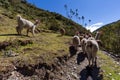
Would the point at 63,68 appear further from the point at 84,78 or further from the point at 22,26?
the point at 22,26

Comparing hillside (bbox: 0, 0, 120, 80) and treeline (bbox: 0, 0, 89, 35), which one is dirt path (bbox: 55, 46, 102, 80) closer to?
hillside (bbox: 0, 0, 120, 80)

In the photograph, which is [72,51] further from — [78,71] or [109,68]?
[78,71]

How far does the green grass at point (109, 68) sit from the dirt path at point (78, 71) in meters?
0.44

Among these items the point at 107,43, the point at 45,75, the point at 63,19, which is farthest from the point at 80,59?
the point at 63,19

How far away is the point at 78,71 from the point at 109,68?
7.86 feet

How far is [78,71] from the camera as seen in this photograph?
727 inches

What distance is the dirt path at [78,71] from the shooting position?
693 inches

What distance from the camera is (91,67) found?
19031 mm

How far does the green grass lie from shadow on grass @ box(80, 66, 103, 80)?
35cm

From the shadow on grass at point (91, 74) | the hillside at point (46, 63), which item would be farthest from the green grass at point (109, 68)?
the shadow on grass at point (91, 74)

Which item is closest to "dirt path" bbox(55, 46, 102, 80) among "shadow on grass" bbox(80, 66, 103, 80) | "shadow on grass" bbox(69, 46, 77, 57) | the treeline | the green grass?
"shadow on grass" bbox(80, 66, 103, 80)

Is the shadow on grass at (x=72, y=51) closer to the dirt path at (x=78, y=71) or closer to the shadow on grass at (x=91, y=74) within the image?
the dirt path at (x=78, y=71)

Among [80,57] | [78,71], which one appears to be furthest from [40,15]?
[78,71]

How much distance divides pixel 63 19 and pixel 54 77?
101 ft
